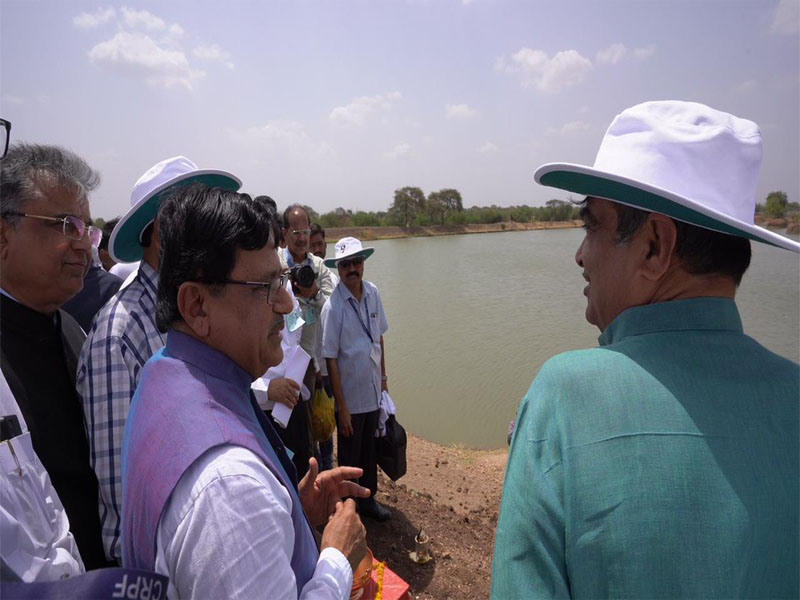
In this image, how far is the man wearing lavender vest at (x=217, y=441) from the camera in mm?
908

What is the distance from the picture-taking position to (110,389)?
1.54 meters

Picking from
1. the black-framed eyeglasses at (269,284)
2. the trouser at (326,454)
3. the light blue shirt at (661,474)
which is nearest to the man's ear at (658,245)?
the light blue shirt at (661,474)

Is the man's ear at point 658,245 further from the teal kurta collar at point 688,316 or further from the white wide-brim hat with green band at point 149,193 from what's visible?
the white wide-brim hat with green band at point 149,193

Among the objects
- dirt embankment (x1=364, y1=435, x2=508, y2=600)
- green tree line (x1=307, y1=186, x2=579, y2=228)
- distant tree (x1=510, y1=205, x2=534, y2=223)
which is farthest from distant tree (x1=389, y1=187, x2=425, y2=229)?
dirt embankment (x1=364, y1=435, x2=508, y2=600)

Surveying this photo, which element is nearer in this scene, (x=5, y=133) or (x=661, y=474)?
(x=661, y=474)

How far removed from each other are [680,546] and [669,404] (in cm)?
23

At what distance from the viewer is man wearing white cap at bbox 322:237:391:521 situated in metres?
3.69

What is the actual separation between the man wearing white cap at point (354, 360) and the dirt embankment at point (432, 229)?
35.6 m

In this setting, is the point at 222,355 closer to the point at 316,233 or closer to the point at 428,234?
the point at 316,233

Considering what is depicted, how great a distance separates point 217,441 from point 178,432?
0.30 ft

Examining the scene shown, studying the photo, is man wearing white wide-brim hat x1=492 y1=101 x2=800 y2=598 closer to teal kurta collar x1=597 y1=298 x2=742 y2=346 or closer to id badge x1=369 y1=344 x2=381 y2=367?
teal kurta collar x1=597 y1=298 x2=742 y2=346

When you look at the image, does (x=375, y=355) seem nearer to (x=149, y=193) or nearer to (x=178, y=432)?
(x=149, y=193)

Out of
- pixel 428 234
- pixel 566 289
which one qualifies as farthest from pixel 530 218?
pixel 566 289

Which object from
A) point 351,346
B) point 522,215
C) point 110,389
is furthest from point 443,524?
point 522,215
